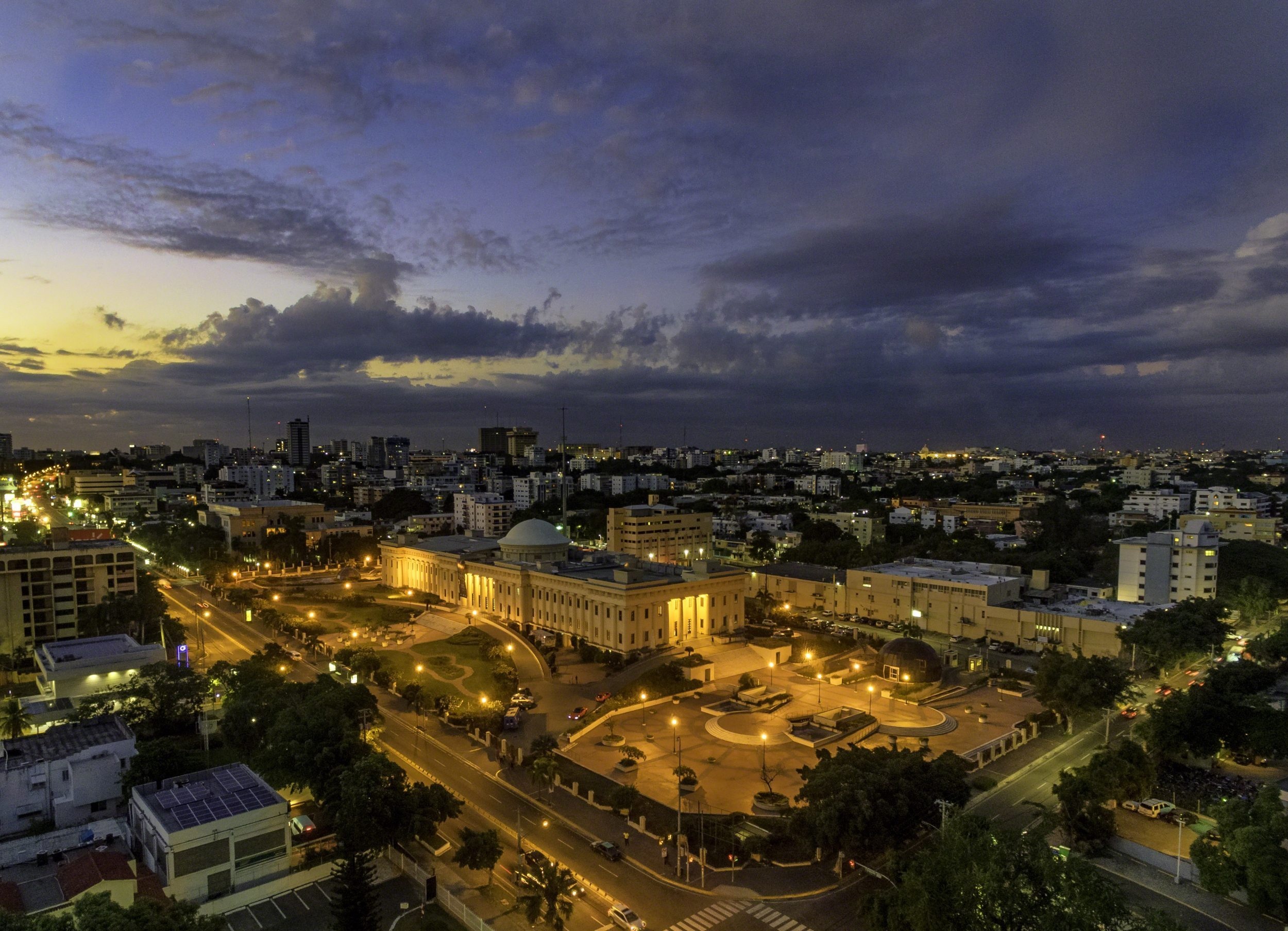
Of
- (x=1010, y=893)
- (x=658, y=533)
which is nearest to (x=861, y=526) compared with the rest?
(x=658, y=533)

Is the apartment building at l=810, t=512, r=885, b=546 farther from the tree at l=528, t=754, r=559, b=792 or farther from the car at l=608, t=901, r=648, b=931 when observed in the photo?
the car at l=608, t=901, r=648, b=931

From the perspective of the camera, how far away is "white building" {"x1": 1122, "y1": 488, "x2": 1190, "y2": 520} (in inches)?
4840

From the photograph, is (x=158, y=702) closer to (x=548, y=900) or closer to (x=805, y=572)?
(x=548, y=900)

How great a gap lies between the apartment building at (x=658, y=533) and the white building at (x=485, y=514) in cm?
3373

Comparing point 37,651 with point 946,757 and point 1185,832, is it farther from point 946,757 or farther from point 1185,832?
point 1185,832

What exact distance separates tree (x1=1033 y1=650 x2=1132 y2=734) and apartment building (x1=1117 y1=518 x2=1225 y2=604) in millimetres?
32813

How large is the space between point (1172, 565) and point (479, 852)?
7256 centimetres

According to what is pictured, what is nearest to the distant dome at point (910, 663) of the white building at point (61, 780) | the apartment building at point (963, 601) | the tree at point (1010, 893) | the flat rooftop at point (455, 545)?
the apartment building at point (963, 601)

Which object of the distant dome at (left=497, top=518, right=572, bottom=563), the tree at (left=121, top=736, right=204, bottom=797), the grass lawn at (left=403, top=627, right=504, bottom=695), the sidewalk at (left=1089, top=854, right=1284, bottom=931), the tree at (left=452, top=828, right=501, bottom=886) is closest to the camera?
the sidewalk at (left=1089, top=854, right=1284, bottom=931)

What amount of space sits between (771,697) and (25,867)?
40.3 m

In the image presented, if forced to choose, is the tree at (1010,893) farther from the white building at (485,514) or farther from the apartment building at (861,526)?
the white building at (485,514)

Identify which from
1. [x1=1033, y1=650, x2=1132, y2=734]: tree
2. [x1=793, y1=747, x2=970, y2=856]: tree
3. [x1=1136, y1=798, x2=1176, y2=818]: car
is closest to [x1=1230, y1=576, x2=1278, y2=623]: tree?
[x1=1033, y1=650, x2=1132, y2=734]: tree

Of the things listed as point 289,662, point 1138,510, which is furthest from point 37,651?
point 1138,510

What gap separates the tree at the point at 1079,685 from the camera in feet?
148
